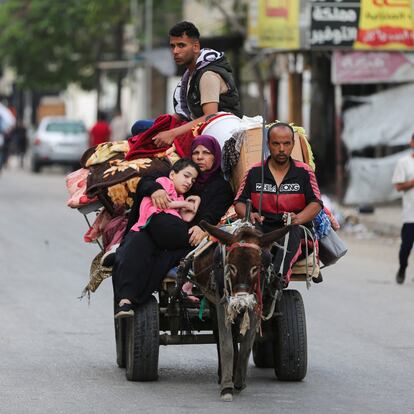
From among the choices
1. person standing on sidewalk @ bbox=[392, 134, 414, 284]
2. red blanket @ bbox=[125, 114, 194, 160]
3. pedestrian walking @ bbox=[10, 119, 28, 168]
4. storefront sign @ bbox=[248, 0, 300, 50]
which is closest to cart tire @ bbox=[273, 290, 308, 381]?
red blanket @ bbox=[125, 114, 194, 160]

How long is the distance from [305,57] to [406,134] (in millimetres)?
6012

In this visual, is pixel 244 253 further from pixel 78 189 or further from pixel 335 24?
pixel 335 24

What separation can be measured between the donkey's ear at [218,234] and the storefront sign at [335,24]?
60.1ft

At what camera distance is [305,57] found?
32156 mm

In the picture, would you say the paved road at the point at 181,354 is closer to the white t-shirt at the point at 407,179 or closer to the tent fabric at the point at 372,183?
the white t-shirt at the point at 407,179

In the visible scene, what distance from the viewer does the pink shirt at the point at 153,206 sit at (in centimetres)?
915

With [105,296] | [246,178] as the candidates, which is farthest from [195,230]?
[105,296]

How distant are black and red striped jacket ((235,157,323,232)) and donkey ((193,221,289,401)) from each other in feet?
1.57

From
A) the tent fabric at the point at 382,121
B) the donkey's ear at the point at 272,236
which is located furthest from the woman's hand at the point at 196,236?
the tent fabric at the point at 382,121

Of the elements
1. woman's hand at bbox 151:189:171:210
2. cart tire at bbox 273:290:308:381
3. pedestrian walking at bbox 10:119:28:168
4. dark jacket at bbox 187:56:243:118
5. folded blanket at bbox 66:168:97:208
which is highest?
dark jacket at bbox 187:56:243:118

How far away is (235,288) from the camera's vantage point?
8.28 metres

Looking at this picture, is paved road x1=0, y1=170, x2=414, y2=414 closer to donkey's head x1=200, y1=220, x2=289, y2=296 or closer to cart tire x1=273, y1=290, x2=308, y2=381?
cart tire x1=273, y1=290, x2=308, y2=381

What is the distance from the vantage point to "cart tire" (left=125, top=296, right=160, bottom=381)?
9.10 metres

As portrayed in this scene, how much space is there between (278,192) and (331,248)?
0.63 meters
